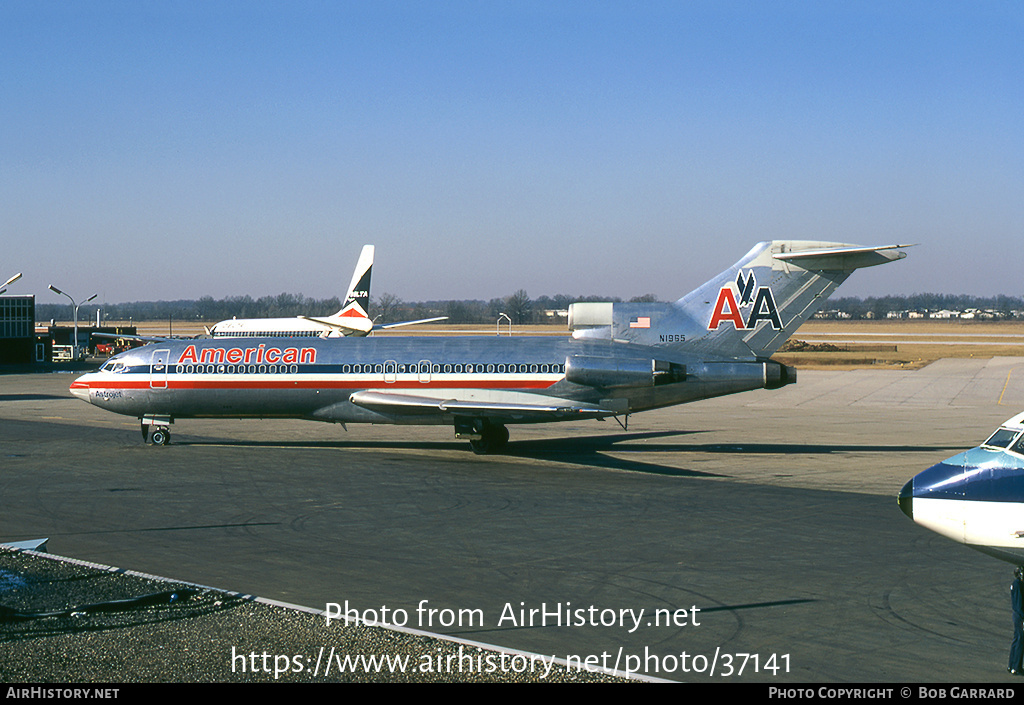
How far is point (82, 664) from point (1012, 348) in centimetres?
11477

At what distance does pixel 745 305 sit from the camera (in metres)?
29.4

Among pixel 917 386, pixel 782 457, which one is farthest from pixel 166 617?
pixel 917 386

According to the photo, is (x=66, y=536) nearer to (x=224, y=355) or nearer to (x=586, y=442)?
(x=224, y=355)

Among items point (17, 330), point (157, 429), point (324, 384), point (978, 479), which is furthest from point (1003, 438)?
point (17, 330)

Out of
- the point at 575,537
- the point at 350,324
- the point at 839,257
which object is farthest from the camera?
the point at 350,324

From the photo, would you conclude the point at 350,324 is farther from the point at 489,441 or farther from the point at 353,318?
the point at 489,441

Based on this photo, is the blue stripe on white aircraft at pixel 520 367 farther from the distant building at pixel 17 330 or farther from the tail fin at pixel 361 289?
the distant building at pixel 17 330

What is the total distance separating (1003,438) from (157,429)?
27818 mm

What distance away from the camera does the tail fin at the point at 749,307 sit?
28.8m

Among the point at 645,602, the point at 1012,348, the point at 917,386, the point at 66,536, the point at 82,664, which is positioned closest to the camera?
the point at 82,664

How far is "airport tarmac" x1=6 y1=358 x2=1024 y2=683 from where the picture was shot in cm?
1214

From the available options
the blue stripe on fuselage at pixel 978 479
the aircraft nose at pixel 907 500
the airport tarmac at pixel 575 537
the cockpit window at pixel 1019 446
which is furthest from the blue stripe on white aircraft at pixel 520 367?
the cockpit window at pixel 1019 446

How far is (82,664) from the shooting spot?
1094cm
